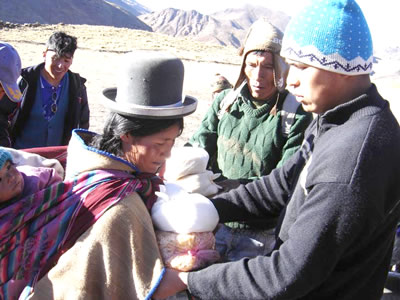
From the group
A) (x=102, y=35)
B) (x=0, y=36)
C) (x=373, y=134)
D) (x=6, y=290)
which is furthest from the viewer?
(x=102, y=35)

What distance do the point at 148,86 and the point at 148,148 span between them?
0.29 meters

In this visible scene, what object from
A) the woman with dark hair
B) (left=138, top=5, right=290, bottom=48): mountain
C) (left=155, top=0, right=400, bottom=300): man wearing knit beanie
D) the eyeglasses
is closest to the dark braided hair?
the woman with dark hair

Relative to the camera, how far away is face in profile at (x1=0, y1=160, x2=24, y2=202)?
1668 millimetres

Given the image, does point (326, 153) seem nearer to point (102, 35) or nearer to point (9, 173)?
point (9, 173)

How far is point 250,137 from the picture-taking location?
2.85 meters

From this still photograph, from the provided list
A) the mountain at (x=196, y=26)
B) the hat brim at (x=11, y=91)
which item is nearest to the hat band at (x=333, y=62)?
the hat brim at (x=11, y=91)

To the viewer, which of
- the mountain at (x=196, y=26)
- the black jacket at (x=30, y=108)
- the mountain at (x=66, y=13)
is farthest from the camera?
the mountain at (x=196, y=26)

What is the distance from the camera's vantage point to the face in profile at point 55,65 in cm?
409

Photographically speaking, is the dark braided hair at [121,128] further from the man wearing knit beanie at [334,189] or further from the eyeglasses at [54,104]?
the eyeglasses at [54,104]

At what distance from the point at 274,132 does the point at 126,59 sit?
4.33 ft

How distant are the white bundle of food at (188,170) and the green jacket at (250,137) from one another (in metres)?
0.69

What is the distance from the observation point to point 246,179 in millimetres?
2656

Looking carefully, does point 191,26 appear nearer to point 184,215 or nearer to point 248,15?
point 248,15

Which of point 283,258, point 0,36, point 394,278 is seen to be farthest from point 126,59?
point 0,36
